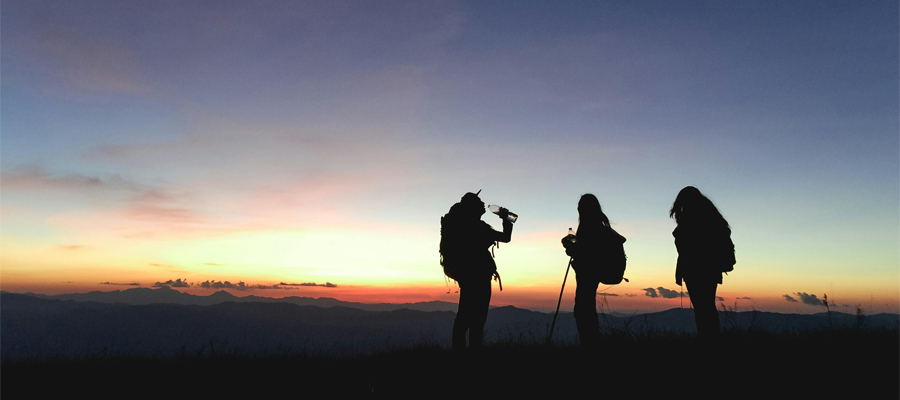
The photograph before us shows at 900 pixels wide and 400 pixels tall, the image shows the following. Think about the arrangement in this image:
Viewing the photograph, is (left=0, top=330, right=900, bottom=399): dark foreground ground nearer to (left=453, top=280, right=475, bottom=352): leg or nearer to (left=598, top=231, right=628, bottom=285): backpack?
(left=453, top=280, right=475, bottom=352): leg

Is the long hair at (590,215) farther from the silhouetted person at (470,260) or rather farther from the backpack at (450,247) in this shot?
the backpack at (450,247)

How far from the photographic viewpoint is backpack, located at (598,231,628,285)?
5.82 meters

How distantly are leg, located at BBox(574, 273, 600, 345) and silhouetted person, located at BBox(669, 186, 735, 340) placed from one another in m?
1.18

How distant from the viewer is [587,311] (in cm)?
571

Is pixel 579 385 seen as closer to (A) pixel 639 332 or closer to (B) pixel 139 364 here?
(A) pixel 639 332

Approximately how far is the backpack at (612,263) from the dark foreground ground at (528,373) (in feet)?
2.67

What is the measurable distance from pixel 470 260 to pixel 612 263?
1.91m

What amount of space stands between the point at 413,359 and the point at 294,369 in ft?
4.94

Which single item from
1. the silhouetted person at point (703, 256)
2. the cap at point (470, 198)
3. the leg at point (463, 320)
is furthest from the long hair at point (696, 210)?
the leg at point (463, 320)

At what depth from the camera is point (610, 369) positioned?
4.43 meters

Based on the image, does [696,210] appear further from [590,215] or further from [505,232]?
[505,232]

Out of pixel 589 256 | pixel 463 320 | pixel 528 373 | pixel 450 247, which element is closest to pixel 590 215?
pixel 589 256

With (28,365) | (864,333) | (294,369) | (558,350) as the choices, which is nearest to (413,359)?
(294,369)

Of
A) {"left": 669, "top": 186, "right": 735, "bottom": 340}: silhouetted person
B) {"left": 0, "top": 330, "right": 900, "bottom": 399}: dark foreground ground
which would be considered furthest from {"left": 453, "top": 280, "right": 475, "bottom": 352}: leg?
{"left": 669, "top": 186, "right": 735, "bottom": 340}: silhouetted person
